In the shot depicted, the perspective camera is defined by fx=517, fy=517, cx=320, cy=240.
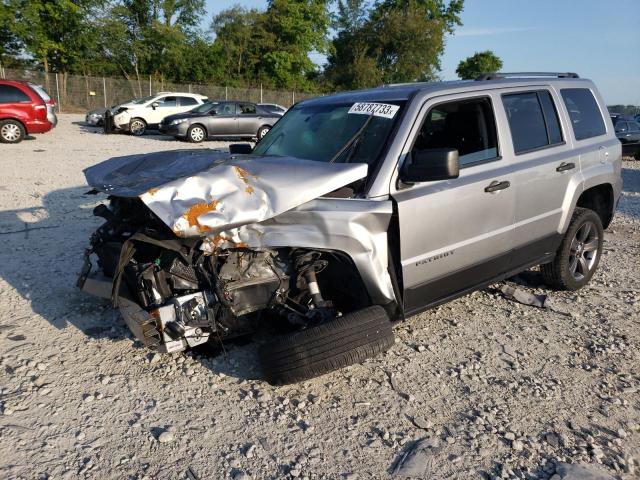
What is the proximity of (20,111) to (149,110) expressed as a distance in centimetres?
626

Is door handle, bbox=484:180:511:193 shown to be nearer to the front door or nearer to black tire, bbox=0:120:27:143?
the front door

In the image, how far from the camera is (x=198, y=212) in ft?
9.66

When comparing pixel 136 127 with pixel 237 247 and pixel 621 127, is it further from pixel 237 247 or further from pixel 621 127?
pixel 237 247

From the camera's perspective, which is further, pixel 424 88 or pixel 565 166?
pixel 565 166

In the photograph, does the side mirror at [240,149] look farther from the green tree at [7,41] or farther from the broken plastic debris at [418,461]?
the green tree at [7,41]

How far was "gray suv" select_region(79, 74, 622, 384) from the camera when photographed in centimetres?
313

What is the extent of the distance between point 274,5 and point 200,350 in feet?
149

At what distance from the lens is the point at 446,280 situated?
3.74 m

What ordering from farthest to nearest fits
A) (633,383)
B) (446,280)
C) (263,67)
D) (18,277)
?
(263,67) < (18,277) < (446,280) < (633,383)

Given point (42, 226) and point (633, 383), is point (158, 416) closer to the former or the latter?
point (633, 383)

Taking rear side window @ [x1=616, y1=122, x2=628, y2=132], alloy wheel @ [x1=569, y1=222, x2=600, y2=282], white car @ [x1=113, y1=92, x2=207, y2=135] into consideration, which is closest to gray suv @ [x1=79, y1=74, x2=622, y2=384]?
alloy wheel @ [x1=569, y1=222, x2=600, y2=282]

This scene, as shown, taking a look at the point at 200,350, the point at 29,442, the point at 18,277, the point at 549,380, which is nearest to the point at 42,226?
the point at 18,277

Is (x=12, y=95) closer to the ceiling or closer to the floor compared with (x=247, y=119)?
closer to the ceiling

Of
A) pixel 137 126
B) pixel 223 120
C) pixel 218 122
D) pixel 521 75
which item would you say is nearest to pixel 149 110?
pixel 137 126
